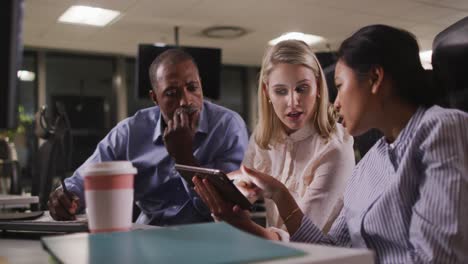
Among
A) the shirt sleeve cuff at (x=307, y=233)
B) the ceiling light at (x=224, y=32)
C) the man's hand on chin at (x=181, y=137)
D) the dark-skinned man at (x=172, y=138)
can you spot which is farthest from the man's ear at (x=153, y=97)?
the ceiling light at (x=224, y=32)

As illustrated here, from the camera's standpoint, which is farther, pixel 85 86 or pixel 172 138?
pixel 85 86

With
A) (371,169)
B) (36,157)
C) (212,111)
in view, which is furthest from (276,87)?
(36,157)

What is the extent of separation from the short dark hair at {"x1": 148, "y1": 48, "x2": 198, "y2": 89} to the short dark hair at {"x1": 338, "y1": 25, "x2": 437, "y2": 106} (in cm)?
94

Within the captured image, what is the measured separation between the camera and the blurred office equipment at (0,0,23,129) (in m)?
0.85

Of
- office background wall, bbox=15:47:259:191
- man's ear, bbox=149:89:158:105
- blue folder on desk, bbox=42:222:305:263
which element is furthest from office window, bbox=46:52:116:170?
blue folder on desk, bbox=42:222:305:263

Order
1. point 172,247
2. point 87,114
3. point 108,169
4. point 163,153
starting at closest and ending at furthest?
point 172,247
point 108,169
point 163,153
point 87,114

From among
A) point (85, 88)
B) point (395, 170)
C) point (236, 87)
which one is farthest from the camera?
point (236, 87)

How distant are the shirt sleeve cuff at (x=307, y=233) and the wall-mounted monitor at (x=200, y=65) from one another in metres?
0.93

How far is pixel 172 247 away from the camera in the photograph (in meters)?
0.55

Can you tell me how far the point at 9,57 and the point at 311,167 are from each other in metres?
0.95

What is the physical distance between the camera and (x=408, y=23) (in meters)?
5.69

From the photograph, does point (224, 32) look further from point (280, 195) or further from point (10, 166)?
point (280, 195)

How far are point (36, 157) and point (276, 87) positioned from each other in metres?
1.59

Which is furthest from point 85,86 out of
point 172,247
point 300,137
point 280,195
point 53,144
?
point 172,247
